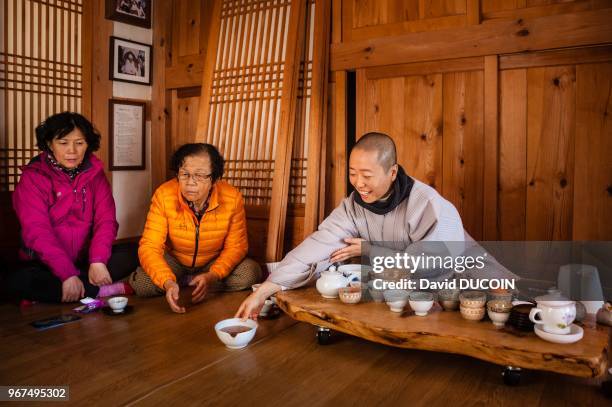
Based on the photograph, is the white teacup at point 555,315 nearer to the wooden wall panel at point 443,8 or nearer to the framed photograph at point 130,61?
the wooden wall panel at point 443,8

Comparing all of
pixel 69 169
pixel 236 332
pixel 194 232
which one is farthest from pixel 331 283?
pixel 69 169

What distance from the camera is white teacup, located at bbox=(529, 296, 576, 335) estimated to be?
5.65ft

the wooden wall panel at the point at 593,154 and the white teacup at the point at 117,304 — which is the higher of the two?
the wooden wall panel at the point at 593,154

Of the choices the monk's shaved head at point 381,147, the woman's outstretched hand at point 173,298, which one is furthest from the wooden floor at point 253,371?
the monk's shaved head at point 381,147

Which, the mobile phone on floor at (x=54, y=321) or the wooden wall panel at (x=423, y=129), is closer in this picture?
the mobile phone on floor at (x=54, y=321)

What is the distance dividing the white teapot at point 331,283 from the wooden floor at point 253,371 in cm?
19

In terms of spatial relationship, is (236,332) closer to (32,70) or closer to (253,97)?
(253,97)

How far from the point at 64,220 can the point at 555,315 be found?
271 cm

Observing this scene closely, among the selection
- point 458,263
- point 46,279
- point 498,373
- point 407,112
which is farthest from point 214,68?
point 498,373

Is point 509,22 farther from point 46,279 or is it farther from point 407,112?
point 46,279

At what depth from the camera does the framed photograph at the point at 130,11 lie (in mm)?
4168

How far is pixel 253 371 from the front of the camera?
1941 mm

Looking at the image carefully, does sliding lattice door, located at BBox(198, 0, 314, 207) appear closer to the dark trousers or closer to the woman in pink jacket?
the woman in pink jacket

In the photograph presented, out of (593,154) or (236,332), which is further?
(593,154)
